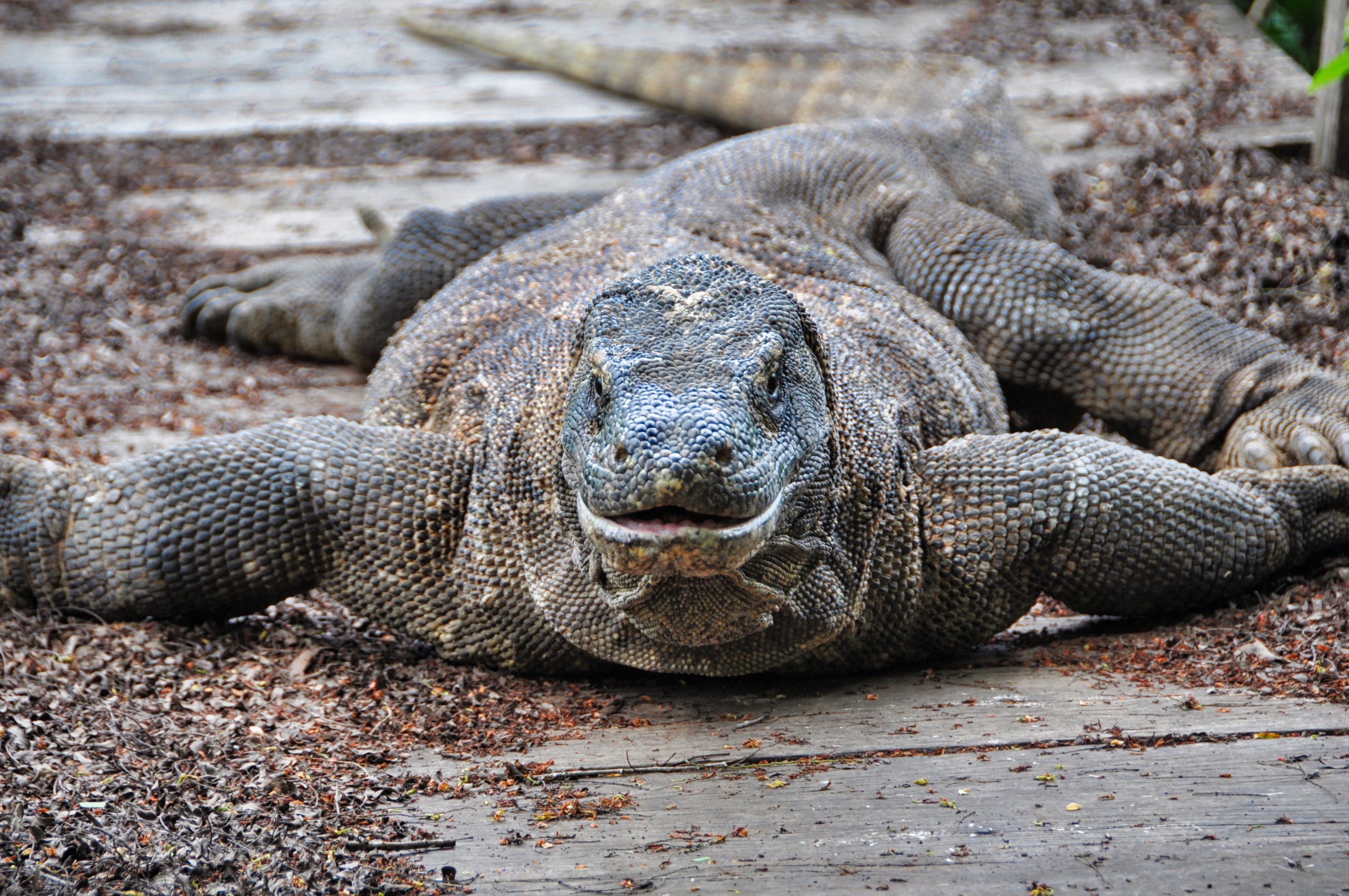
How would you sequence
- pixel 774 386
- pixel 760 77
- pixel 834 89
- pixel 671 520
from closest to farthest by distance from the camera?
1. pixel 671 520
2. pixel 774 386
3. pixel 834 89
4. pixel 760 77

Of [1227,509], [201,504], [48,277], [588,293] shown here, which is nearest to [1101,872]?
Result: [1227,509]

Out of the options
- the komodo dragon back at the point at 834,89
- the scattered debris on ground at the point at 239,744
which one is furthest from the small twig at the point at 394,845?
the komodo dragon back at the point at 834,89

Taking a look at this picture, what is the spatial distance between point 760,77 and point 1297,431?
4.89 metres

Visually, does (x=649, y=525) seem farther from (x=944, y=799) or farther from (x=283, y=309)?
(x=283, y=309)

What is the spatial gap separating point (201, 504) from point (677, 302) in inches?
66.7

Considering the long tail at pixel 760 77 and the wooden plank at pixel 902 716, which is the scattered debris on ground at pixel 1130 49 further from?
the wooden plank at pixel 902 716

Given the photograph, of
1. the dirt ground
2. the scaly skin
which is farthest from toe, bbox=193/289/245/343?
the scaly skin

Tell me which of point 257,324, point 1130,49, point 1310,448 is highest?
point 1130,49

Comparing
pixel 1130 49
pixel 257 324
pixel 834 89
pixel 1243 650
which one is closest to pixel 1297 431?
pixel 1243 650

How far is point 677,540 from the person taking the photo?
2666 millimetres

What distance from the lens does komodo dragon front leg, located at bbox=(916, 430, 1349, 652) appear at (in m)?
3.78

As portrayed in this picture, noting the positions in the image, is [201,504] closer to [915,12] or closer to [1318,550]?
[1318,550]

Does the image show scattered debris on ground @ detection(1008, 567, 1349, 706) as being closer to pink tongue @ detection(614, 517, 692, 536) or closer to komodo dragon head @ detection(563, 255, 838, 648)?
komodo dragon head @ detection(563, 255, 838, 648)

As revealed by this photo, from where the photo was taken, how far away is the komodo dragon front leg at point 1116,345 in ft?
16.2
